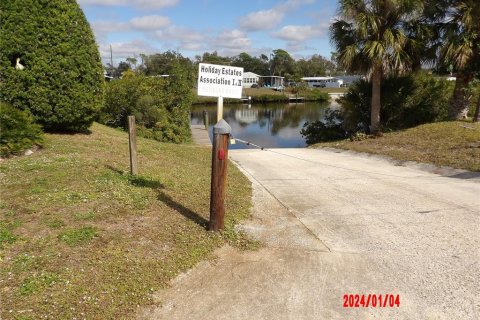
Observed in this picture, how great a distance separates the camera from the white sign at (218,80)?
15.0 feet

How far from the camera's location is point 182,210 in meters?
4.58

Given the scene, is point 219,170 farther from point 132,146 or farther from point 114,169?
point 114,169

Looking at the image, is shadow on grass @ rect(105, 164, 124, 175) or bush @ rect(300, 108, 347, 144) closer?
shadow on grass @ rect(105, 164, 124, 175)

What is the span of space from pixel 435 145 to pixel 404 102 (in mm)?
4707

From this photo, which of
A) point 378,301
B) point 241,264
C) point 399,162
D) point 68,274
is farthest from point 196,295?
point 399,162

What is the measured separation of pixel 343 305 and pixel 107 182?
11.8 ft

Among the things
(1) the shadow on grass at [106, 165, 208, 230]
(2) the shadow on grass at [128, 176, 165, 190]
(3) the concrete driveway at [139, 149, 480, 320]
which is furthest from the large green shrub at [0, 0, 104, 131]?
(3) the concrete driveway at [139, 149, 480, 320]

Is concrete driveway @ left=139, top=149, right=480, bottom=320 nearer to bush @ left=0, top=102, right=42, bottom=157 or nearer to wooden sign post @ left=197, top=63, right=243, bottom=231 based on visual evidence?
wooden sign post @ left=197, top=63, right=243, bottom=231

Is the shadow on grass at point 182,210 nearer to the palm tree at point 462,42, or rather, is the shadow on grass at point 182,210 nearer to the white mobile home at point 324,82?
the palm tree at point 462,42

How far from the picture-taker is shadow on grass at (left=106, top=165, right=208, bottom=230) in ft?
14.2

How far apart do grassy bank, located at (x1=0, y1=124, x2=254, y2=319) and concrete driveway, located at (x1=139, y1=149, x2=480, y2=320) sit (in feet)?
Result: 0.88

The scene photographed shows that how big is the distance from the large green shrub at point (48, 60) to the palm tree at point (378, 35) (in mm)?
8802
